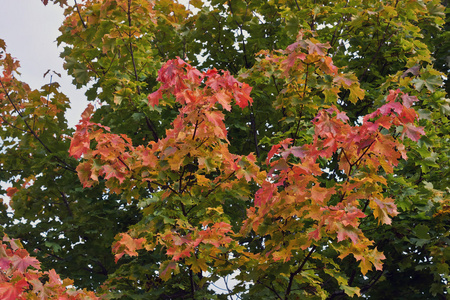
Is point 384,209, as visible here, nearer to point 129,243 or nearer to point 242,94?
point 242,94

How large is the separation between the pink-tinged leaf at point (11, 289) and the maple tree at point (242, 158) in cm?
2

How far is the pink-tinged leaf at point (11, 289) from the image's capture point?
3.85 metres

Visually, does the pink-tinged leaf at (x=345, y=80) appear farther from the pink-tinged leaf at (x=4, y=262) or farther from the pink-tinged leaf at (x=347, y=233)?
the pink-tinged leaf at (x=4, y=262)

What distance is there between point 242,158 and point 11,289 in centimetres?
239

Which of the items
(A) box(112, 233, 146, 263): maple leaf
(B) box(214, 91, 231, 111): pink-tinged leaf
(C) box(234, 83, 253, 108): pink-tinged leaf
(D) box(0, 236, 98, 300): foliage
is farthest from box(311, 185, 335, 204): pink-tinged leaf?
(D) box(0, 236, 98, 300): foliage

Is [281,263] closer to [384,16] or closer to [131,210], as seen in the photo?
[131,210]

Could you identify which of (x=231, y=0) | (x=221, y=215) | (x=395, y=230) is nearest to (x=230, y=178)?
(x=221, y=215)

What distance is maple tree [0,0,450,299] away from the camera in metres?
4.14

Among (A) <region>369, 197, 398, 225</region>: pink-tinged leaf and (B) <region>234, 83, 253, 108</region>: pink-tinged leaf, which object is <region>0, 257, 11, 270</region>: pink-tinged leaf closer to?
(B) <region>234, 83, 253, 108</region>: pink-tinged leaf

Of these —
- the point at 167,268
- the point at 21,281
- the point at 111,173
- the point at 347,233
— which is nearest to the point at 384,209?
the point at 347,233

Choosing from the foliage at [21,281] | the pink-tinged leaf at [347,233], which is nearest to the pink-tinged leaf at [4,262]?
the foliage at [21,281]

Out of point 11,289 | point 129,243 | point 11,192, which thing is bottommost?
point 11,289

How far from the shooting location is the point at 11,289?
3.89 meters

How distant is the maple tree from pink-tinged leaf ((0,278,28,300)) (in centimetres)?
2
